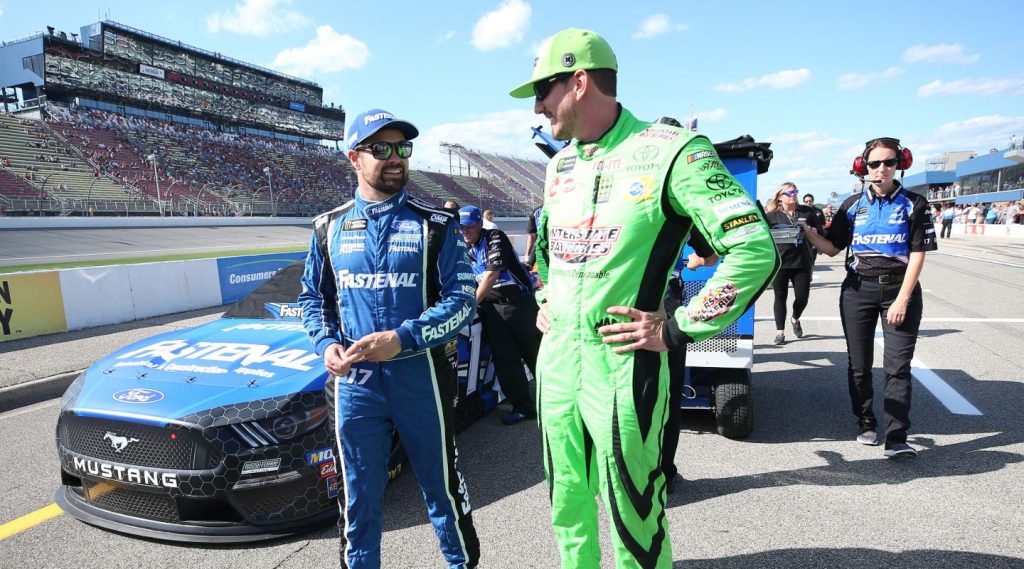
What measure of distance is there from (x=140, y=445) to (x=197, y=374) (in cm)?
45

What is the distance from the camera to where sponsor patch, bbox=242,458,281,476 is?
Answer: 2541 mm

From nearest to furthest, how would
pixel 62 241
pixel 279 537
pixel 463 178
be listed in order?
1. pixel 279 537
2. pixel 62 241
3. pixel 463 178

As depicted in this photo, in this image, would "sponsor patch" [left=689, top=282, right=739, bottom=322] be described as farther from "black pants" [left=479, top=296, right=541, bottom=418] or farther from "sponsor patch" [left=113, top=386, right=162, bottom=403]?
"black pants" [left=479, top=296, right=541, bottom=418]

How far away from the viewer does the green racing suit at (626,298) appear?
5.16ft

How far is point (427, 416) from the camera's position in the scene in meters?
2.17

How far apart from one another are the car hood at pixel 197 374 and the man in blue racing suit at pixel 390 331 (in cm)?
74

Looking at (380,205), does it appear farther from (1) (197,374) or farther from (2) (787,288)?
(2) (787,288)

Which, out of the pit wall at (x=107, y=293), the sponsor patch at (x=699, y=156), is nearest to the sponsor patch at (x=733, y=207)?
the sponsor patch at (x=699, y=156)

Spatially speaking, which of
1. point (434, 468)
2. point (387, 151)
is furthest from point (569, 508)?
point (387, 151)

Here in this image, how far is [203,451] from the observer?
8.25 feet

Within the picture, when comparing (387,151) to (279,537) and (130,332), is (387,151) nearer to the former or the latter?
(279,537)

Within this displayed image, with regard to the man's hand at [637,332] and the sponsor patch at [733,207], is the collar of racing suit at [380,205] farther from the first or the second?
the sponsor patch at [733,207]

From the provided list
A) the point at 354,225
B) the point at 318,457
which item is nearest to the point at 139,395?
the point at 318,457

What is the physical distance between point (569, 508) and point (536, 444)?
2.06 m
